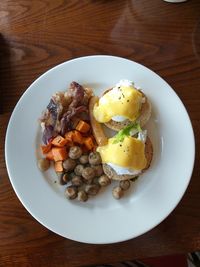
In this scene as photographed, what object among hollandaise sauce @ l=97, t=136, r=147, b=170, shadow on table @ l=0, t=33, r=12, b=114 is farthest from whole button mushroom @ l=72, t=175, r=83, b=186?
shadow on table @ l=0, t=33, r=12, b=114

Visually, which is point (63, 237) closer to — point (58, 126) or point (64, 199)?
point (64, 199)

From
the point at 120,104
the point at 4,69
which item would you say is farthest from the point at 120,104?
the point at 4,69

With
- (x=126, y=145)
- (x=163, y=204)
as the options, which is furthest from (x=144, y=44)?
(x=163, y=204)

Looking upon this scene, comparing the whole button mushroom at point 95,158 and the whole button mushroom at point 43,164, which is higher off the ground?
the whole button mushroom at point 43,164

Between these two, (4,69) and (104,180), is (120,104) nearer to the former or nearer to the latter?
(104,180)

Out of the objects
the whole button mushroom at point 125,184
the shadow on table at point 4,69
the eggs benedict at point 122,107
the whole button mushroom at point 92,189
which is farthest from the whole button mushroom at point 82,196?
the shadow on table at point 4,69

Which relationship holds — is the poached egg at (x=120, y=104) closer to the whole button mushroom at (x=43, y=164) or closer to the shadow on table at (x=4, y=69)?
the whole button mushroom at (x=43, y=164)
